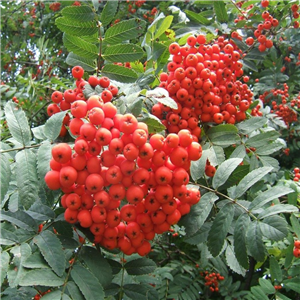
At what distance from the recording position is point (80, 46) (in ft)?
6.66

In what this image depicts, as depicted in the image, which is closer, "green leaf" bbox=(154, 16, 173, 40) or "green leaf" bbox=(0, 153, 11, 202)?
"green leaf" bbox=(0, 153, 11, 202)

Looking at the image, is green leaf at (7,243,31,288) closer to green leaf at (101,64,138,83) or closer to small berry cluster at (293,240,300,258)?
green leaf at (101,64,138,83)

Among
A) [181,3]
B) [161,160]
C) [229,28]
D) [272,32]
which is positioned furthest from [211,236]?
[181,3]

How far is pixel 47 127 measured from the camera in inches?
66.3

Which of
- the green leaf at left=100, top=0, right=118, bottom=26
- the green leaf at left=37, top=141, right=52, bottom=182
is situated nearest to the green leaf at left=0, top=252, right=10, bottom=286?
the green leaf at left=37, top=141, right=52, bottom=182

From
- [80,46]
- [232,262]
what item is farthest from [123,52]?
[232,262]

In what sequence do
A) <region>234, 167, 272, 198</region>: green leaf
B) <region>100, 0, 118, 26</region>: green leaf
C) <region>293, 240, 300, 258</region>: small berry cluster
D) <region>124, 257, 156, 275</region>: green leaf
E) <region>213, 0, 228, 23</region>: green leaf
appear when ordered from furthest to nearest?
1. <region>213, 0, 228, 23</region>: green leaf
2. <region>293, 240, 300, 258</region>: small berry cluster
3. <region>100, 0, 118, 26</region>: green leaf
4. <region>124, 257, 156, 275</region>: green leaf
5. <region>234, 167, 272, 198</region>: green leaf

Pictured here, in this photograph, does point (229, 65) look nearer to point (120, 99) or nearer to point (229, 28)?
point (229, 28)

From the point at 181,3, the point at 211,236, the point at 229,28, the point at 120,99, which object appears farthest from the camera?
the point at 181,3

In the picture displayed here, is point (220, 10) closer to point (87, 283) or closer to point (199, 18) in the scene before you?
point (199, 18)

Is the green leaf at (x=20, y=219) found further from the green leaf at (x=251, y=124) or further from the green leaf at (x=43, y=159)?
the green leaf at (x=251, y=124)

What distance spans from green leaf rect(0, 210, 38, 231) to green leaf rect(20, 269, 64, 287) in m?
0.24

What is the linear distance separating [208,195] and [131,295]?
72 centimetres

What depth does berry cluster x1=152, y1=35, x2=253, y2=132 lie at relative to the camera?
2059mm
